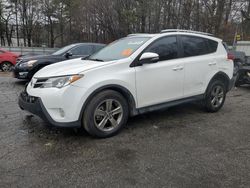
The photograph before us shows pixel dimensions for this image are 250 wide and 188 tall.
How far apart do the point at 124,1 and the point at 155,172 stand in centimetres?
1927

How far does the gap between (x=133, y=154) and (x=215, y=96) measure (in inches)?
113

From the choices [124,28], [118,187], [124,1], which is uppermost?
[124,1]

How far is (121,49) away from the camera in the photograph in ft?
14.8

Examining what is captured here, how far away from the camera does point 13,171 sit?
2875 millimetres

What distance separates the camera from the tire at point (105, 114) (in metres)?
3.65

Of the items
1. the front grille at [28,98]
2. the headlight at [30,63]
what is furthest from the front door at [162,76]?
the headlight at [30,63]

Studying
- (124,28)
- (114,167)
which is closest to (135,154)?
(114,167)

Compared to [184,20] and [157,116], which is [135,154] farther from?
[184,20]

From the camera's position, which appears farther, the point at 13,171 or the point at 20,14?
the point at 20,14

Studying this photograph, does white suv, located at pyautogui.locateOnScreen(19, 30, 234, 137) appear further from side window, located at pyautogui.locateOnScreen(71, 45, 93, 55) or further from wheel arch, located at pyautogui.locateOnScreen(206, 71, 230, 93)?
side window, located at pyautogui.locateOnScreen(71, 45, 93, 55)

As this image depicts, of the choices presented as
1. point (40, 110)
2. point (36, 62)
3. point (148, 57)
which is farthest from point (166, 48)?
point (36, 62)

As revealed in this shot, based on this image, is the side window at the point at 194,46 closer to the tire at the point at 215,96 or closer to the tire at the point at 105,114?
the tire at the point at 215,96

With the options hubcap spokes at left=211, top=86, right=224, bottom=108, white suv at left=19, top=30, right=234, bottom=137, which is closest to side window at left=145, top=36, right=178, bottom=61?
white suv at left=19, top=30, right=234, bottom=137

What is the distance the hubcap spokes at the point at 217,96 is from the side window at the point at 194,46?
850mm
